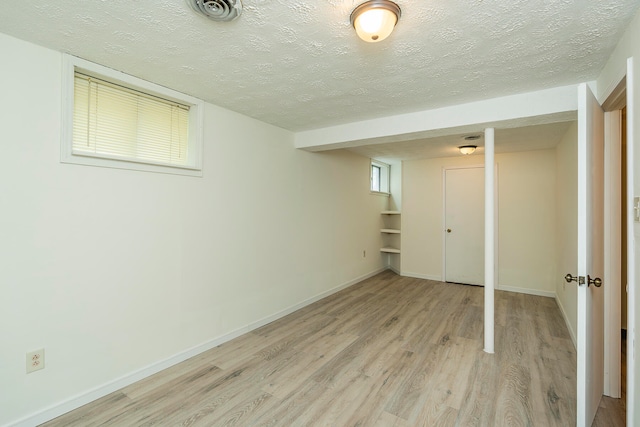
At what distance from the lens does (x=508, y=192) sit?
484cm

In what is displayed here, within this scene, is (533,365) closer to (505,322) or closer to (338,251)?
(505,322)

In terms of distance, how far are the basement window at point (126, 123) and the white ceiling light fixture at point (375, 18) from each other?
5.81 ft

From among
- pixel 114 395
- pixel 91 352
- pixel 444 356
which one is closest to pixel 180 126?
pixel 91 352

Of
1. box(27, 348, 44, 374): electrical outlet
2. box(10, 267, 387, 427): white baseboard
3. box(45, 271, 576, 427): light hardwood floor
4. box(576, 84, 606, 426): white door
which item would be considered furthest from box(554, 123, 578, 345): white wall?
box(27, 348, 44, 374): electrical outlet

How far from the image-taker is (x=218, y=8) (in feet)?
4.68

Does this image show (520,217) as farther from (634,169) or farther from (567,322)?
(634,169)

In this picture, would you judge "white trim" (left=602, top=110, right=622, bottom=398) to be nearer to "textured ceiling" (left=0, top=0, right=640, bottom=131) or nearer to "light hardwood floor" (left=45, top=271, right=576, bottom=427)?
"textured ceiling" (left=0, top=0, right=640, bottom=131)

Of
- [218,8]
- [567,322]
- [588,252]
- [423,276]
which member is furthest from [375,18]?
[423,276]

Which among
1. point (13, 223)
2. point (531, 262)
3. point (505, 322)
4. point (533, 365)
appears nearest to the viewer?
point (13, 223)

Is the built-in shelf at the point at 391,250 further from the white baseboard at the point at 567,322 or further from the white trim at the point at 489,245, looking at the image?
the white trim at the point at 489,245

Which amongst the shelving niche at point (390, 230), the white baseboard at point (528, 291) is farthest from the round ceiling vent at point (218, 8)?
the white baseboard at point (528, 291)

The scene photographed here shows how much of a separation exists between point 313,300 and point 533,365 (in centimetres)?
256

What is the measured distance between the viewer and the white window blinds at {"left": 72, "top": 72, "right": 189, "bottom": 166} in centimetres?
209

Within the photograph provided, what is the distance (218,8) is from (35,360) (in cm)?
233
